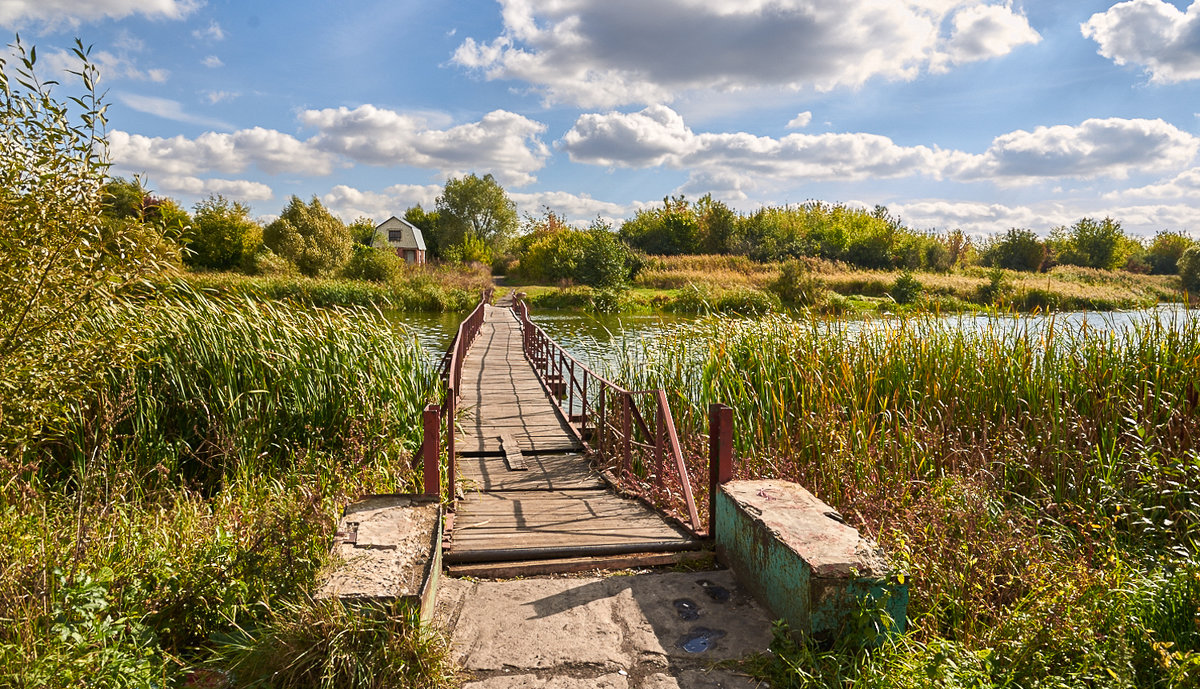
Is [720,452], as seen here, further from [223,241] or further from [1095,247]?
[1095,247]

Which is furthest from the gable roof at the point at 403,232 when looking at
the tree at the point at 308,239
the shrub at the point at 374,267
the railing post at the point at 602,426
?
the railing post at the point at 602,426

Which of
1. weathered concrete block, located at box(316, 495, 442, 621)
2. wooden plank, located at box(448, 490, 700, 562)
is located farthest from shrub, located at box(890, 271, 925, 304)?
weathered concrete block, located at box(316, 495, 442, 621)

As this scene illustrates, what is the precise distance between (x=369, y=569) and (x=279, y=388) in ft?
13.1

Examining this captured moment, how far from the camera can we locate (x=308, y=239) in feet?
136

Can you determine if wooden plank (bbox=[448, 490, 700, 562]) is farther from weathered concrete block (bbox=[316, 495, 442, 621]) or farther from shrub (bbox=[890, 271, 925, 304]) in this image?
shrub (bbox=[890, 271, 925, 304])

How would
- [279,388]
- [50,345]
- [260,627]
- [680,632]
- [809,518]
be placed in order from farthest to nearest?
[279,388]
[50,345]
[809,518]
[680,632]
[260,627]

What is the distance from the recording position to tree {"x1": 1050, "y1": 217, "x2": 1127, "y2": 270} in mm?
55250

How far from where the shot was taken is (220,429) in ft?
20.0

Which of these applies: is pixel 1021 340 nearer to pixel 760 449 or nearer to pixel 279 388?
pixel 760 449

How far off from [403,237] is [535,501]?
60.8 meters

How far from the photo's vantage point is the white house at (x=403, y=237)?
2432 inches

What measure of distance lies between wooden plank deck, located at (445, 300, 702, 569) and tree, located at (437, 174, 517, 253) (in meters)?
62.6

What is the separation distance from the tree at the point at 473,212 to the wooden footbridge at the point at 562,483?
63.0 metres

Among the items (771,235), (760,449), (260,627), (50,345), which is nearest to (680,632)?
(260,627)
